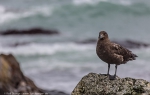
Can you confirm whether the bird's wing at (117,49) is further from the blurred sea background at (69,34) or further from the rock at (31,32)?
the rock at (31,32)

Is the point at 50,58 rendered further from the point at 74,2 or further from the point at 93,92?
the point at 93,92

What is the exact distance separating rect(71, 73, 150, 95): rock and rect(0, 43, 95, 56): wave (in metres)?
18.0

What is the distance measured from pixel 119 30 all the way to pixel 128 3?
5.96 m

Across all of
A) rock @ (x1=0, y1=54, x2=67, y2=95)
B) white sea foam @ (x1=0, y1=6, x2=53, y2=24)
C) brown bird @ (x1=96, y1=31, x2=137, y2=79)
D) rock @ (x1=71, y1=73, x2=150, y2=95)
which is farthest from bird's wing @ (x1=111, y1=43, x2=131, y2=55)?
white sea foam @ (x1=0, y1=6, x2=53, y2=24)

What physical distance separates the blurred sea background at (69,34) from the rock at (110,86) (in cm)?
1035

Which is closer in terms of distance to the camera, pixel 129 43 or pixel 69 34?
pixel 129 43

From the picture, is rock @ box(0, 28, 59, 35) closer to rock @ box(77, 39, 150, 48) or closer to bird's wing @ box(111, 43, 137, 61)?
rock @ box(77, 39, 150, 48)

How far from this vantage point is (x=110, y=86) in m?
8.42

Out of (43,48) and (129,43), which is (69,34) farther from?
(129,43)

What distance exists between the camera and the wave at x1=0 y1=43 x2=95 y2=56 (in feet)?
88.2

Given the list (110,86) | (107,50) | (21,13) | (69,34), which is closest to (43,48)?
(69,34)

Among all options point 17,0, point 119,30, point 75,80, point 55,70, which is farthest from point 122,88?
point 17,0

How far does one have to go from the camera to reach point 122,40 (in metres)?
30.0

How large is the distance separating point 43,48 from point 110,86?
20.2m
